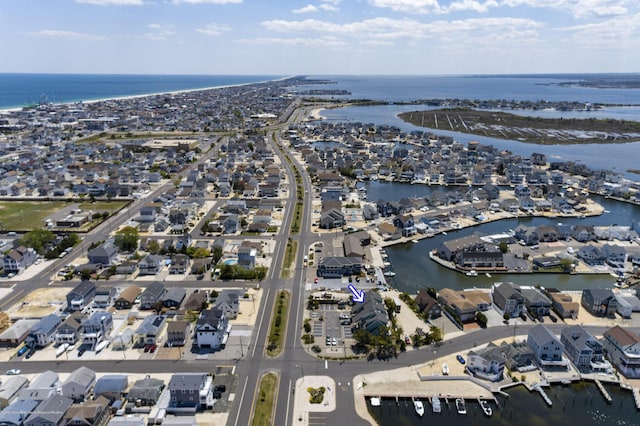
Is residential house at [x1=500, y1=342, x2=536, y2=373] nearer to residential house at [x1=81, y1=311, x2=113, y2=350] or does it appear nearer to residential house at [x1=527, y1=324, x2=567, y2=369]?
residential house at [x1=527, y1=324, x2=567, y2=369]

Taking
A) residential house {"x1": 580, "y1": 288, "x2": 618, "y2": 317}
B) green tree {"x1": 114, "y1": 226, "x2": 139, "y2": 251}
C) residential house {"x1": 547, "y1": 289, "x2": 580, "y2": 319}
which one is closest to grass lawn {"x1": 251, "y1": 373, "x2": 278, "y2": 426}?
residential house {"x1": 547, "y1": 289, "x2": 580, "y2": 319}

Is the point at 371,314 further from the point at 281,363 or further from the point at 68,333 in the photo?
the point at 68,333

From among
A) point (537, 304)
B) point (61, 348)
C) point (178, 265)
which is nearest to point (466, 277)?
point (537, 304)

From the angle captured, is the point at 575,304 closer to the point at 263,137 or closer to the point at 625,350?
the point at 625,350

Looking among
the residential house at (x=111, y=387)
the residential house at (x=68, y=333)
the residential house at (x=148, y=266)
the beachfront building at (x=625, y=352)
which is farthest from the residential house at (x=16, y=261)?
the beachfront building at (x=625, y=352)

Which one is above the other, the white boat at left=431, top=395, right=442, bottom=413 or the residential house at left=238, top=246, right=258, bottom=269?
the residential house at left=238, top=246, right=258, bottom=269

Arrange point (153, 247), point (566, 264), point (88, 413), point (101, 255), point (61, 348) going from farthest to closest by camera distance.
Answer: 1. point (153, 247)
2. point (101, 255)
3. point (566, 264)
4. point (61, 348)
5. point (88, 413)

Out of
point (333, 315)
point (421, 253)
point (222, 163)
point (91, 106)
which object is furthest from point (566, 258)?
point (91, 106)

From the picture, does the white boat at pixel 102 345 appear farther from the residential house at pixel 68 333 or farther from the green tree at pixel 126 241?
the green tree at pixel 126 241
